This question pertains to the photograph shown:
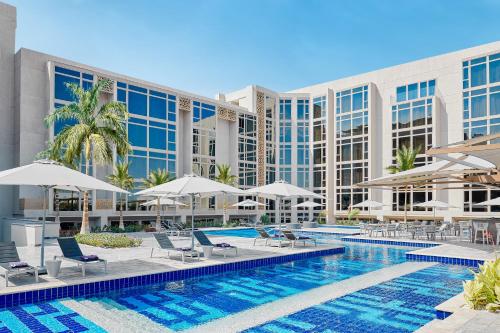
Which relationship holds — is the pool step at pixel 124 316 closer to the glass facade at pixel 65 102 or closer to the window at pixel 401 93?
the glass facade at pixel 65 102

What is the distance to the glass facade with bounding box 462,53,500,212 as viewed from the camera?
90.6ft

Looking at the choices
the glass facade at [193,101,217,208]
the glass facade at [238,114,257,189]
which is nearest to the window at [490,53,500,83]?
the glass facade at [238,114,257,189]

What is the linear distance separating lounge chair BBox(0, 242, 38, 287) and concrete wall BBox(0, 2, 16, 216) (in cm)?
1654

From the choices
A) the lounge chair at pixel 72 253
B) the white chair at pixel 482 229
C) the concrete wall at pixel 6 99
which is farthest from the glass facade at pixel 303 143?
the lounge chair at pixel 72 253

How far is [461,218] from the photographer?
28.1m

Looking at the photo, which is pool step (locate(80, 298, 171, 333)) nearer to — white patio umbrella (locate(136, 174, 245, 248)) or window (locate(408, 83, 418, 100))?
white patio umbrella (locate(136, 174, 245, 248))

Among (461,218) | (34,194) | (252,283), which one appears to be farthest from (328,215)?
(252,283)

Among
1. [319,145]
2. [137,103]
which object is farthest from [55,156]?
[319,145]

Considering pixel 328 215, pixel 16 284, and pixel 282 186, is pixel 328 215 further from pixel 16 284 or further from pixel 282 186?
pixel 16 284

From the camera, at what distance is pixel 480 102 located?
28.4m

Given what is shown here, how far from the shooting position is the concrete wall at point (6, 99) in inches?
890

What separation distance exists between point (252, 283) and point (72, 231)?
14.1 meters

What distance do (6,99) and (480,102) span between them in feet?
103

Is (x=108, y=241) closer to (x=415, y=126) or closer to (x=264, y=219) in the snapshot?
(x=264, y=219)
